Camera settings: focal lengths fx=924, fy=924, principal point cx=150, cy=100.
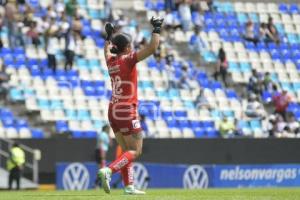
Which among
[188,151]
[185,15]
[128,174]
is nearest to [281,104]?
[188,151]

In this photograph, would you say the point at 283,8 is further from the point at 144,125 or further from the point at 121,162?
the point at 121,162

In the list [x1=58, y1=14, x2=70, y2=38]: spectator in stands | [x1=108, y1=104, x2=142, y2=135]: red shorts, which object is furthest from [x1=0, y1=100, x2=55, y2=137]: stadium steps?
[x1=108, y1=104, x2=142, y2=135]: red shorts

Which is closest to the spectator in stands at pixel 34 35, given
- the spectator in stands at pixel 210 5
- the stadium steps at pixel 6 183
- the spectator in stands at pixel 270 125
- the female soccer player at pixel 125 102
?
the stadium steps at pixel 6 183

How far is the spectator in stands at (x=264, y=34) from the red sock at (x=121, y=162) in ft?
80.2

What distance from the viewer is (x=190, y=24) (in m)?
36.6

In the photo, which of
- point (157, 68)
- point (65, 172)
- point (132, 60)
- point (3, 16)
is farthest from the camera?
point (157, 68)

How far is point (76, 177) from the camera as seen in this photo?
92.8 ft

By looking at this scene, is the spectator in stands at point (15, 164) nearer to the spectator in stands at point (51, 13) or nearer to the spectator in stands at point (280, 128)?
the spectator in stands at point (51, 13)

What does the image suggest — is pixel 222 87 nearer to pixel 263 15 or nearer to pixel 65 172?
pixel 263 15

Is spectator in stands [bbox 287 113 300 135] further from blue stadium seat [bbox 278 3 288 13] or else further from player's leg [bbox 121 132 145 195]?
player's leg [bbox 121 132 145 195]

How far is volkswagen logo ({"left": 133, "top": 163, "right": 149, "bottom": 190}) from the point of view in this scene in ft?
94.0

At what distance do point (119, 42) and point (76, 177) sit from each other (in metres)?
14.1

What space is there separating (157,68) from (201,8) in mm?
5104

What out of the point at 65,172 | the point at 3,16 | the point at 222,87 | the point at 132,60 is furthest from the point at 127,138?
the point at 222,87
